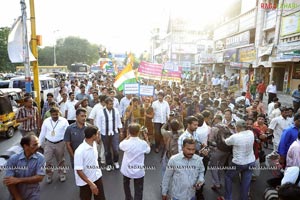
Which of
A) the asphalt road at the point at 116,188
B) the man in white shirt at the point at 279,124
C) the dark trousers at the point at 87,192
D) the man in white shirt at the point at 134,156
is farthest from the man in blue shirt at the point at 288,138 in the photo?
the dark trousers at the point at 87,192

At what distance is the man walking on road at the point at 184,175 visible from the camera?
3074 millimetres

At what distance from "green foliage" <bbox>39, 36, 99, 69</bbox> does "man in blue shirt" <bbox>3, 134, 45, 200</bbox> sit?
6047 cm

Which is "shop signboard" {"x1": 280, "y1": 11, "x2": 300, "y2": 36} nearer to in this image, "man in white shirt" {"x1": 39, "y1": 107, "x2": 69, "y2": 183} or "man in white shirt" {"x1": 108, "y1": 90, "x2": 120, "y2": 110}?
"man in white shirt" {"x1": 108, "y1": 90, "x2": 120, "y2": 110}

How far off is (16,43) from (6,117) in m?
2.50

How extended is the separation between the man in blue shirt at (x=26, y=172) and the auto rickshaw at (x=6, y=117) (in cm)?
517

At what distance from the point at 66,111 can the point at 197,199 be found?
4401mm

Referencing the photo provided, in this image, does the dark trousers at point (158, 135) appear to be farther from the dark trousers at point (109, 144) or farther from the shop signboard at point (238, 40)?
the shop signboard at point (238, 40)

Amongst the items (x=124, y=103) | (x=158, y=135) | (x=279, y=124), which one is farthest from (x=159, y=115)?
(x=279, y=124)

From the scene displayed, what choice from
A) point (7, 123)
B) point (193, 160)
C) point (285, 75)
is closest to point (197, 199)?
point (193, 160)

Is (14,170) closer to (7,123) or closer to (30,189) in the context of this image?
(30,189)

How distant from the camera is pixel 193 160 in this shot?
308 centimetres

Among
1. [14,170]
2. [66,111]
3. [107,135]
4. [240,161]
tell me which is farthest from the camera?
[66,111]

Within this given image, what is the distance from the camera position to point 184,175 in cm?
310

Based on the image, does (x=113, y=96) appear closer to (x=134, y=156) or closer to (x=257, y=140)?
(x=134, y=156)
